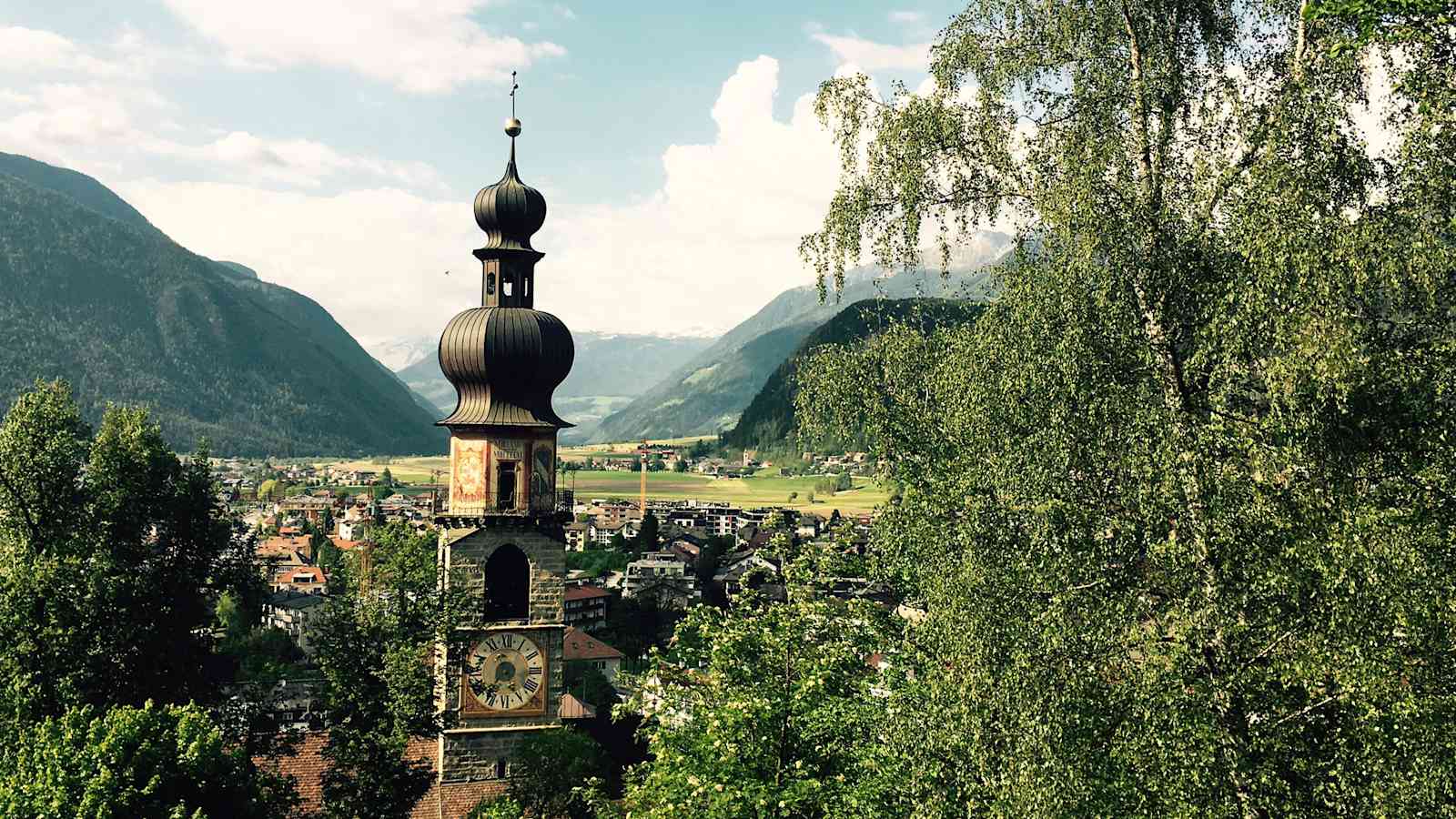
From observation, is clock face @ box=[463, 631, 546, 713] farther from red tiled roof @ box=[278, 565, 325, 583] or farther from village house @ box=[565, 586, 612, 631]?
red tiled roof @ box=[278, 565, 325, 583]

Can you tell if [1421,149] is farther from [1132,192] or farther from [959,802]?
[959,802]

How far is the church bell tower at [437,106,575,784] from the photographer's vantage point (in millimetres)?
25969

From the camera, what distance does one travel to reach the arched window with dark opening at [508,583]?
87.9ft

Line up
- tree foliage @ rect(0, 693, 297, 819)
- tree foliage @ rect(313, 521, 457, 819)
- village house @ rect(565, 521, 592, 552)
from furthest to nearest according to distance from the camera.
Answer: village house @ rect(565, 521, 592, 552)
tree foliage @ rect(313, 521, 457, 819)
tree foliage @ rect(0, 693, 297, 819)

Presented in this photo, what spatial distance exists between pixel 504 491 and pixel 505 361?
3.05 m

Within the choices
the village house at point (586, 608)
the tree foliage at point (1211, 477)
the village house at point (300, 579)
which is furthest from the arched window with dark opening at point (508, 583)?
the village house at point (300, 579)

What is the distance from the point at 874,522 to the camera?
18297 millimetres

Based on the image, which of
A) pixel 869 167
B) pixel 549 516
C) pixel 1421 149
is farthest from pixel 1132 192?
pixel 549 516

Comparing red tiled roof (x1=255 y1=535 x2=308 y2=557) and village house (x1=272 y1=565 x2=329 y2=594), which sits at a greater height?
red tiled roof (x1=255 y1=535 x2=308 y2=557)

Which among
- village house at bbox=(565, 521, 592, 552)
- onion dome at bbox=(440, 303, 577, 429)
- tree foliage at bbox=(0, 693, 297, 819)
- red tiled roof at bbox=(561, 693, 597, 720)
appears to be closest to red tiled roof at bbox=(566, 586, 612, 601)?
red tiled roof at bbox=(561, 693, 597, 720)

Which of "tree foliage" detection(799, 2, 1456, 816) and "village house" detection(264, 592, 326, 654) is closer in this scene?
"tree foliage" detection(799, 2, 1456, 816)

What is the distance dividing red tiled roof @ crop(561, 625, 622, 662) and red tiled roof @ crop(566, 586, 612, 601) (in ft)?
Answer: 56.6

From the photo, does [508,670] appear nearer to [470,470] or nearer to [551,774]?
[470,470]

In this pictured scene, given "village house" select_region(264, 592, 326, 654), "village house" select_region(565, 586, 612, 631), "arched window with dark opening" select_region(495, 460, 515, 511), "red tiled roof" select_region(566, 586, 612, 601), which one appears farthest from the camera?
"village house" select_region(264, 592, 326, 654)
